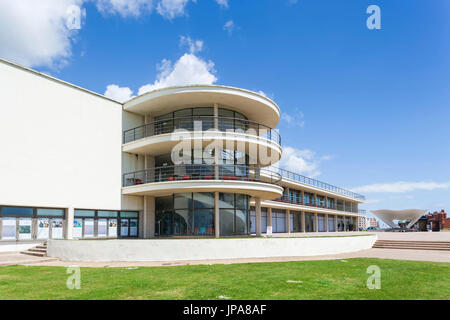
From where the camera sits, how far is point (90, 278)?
11641mm

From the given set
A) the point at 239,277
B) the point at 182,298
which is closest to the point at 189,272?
the point at 239,277

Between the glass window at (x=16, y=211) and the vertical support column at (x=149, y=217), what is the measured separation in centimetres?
719

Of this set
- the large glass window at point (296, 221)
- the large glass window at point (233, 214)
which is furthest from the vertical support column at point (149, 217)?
the large glass window at point (296, 221)

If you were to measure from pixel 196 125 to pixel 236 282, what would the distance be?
45.9 ft

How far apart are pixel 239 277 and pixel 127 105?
1671 centimetres

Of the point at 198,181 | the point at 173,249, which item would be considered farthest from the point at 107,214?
the point at 173,249

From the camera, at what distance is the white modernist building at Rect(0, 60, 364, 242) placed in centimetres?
2006

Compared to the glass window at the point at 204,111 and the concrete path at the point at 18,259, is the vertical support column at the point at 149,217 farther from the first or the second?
the concrete path at the point at 18,259

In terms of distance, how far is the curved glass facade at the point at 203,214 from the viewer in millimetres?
22281

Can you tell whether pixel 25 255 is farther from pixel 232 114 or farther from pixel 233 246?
pixel 232 114

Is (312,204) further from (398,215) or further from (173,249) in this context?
(173,249)

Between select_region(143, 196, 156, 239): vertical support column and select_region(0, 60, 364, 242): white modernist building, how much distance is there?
0.23ft

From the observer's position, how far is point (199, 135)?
69.9 feet
